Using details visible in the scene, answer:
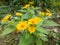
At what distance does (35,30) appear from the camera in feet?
10.5

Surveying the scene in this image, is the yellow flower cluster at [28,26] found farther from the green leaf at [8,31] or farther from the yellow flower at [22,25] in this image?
the green leaf at [8,31]

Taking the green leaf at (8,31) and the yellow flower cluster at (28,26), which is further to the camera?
the green leaf at (8,31)

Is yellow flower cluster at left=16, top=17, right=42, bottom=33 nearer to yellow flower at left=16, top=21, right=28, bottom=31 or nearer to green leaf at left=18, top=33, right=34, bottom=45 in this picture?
yellow flower at left=16, top=21, right=28, bottom=31

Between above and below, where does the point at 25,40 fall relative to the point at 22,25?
below

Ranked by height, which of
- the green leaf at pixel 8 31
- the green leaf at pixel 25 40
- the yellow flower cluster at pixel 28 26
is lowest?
the green leaf at pixel 25 40

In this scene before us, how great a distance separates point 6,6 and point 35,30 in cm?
200

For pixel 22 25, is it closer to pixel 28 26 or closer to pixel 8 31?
pixel 28 26

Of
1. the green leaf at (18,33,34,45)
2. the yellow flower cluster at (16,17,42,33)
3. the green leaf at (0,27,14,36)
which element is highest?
the yellow flower cluster at (16,17,42,33)

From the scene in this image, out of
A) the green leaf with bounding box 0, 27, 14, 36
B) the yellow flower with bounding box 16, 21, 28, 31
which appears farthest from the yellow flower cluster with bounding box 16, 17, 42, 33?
the green leaf with bounding box 0, 27, 14, 36

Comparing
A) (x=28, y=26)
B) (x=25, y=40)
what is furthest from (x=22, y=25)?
(x=25, y=40)

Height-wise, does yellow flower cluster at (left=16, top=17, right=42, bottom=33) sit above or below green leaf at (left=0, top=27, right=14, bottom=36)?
above

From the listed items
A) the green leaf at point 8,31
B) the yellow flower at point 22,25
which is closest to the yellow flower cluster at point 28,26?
the yellow flower at point 22,25

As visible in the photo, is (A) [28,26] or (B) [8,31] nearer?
(A) [28,26]

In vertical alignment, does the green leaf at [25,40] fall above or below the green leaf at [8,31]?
below
